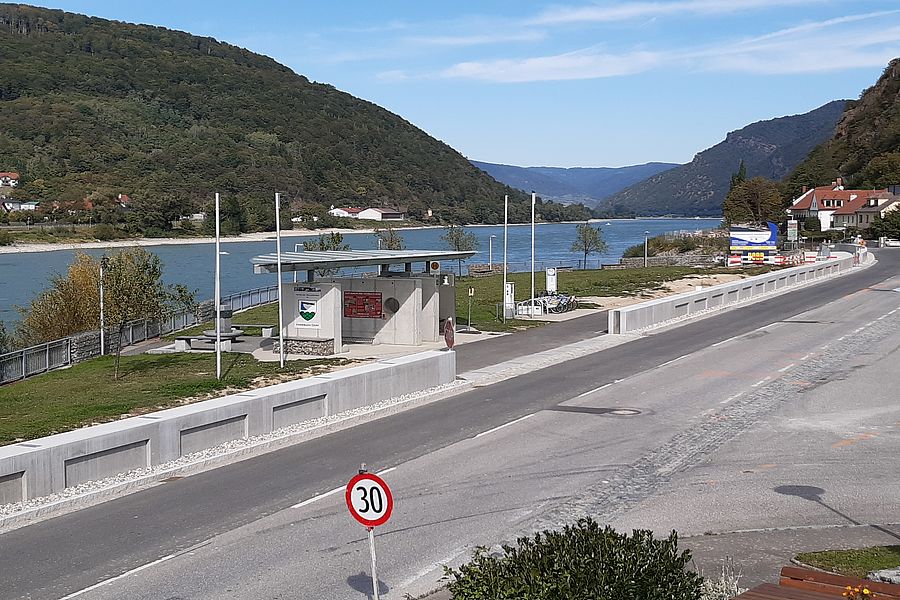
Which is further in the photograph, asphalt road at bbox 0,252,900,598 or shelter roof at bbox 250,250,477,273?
shelter roof at bbox 250,250,477,273

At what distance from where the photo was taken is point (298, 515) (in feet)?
39.3

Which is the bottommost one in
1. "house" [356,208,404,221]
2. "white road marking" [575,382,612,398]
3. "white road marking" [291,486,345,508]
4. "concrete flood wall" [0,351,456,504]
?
"white road marking" [575,382,612,398]

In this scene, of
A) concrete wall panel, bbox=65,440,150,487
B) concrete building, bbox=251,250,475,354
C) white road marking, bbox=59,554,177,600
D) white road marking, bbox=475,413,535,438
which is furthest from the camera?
concrete building, bbox=251,250,475,354

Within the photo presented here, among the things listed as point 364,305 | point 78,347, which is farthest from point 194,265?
point 364,305

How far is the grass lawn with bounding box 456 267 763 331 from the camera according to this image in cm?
3799

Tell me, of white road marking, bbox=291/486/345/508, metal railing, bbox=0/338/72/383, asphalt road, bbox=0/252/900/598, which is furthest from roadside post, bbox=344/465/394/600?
metal railing, bbox=0/338/72/383

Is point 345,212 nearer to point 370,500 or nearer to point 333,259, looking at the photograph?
point 333,259

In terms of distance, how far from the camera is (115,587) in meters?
9.49

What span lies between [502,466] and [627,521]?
327 cm

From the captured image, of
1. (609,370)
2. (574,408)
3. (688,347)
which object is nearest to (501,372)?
(609,370)

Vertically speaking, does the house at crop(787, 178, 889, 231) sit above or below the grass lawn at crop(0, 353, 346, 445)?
above

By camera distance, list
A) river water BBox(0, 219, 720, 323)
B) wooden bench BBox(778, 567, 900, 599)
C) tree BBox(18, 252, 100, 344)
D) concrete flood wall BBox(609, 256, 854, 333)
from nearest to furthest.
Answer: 1. wooden bench BBox(778, 567, 900, 599)
2. concrete flood wall BBox(609, 256, 854, 333)
3. tree BBox(18, 252, 100, 344)
4. river water BBox(0, 219, 720, 323)

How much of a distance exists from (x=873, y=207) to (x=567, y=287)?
83.9 m

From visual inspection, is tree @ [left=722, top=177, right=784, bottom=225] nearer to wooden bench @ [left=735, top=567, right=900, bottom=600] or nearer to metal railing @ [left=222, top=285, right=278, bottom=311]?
metal railing @ [left=222, top=285, right=278, bottom=311]
